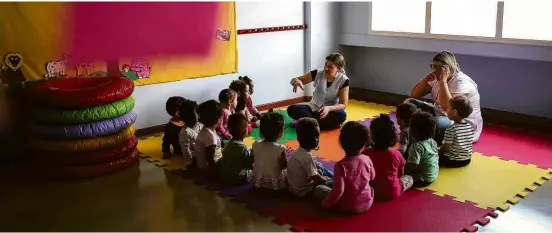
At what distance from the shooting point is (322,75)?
5.58 meters

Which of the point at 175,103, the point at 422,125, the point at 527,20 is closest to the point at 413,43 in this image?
the point at 527,20

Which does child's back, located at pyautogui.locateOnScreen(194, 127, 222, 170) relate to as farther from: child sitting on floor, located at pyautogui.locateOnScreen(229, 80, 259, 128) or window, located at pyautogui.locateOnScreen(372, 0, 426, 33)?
window, located at pyautogui.locateOnScreen(372, 0, 426, 33)

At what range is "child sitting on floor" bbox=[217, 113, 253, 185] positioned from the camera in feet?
12.7

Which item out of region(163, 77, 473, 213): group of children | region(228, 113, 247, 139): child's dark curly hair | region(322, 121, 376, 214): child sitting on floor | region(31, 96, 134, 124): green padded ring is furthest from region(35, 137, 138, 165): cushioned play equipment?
Result: region(322, 121, 376, 214): child sitting on floor

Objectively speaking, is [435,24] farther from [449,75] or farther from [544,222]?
[544,222]

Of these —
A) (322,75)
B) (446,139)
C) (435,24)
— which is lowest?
(446,139)

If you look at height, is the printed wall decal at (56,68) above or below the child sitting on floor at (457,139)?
above

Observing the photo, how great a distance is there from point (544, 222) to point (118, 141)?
3070 mm

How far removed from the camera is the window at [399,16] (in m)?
6.38

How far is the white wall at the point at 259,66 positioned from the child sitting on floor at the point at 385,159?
2668 millimetres

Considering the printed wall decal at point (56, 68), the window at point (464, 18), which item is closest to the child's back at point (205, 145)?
the printed wall decal at point (56, 68)

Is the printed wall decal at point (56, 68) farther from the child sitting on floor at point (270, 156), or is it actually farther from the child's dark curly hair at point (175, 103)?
the child sitting on floor at point (270, 156)

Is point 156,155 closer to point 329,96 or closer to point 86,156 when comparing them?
point 86,156

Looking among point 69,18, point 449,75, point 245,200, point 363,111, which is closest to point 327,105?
point 363,111
